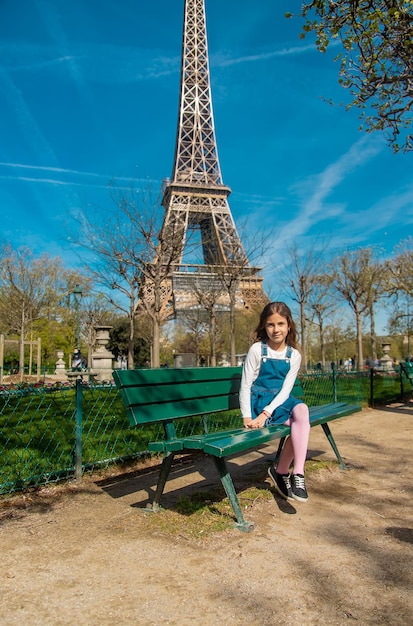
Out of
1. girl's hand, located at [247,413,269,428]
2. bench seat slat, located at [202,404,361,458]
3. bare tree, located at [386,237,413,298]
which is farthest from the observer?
bare tree, located at [386,237,413,298]

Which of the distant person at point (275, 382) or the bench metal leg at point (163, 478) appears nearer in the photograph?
the bench metal leg at point (163, 478)

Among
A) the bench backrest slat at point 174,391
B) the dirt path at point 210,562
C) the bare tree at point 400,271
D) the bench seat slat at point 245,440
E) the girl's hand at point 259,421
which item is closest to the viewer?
the dirt path at point 210,562

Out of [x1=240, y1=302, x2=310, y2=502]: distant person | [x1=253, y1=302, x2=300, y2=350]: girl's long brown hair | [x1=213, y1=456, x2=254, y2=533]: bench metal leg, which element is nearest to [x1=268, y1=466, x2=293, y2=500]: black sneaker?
[x1=240, y1=302, x2=310, y2=502]: distant person

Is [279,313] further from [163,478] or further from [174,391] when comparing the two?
[163,478]

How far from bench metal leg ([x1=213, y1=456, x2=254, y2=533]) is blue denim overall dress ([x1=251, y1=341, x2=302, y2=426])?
0.73 m

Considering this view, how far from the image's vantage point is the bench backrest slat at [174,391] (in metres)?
3.04

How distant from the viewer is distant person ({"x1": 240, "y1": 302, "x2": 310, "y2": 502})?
3.37 meters

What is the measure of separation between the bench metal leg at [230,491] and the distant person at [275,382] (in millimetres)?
588

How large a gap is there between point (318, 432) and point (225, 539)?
3869mm

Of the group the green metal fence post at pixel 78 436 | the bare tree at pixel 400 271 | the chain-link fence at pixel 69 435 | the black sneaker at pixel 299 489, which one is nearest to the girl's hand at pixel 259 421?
the black sneaker at pixel 299 489

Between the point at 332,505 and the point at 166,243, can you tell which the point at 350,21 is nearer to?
the point at 332,505

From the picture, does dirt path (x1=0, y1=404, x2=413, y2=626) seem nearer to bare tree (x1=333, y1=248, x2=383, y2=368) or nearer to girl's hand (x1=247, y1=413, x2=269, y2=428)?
girl's hand (x1=247, y1=413, x2=269, y2=428)

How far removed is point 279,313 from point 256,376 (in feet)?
1.66

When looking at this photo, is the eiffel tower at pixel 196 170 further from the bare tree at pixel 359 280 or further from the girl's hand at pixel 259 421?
the girl's hand at pixel 259 421
